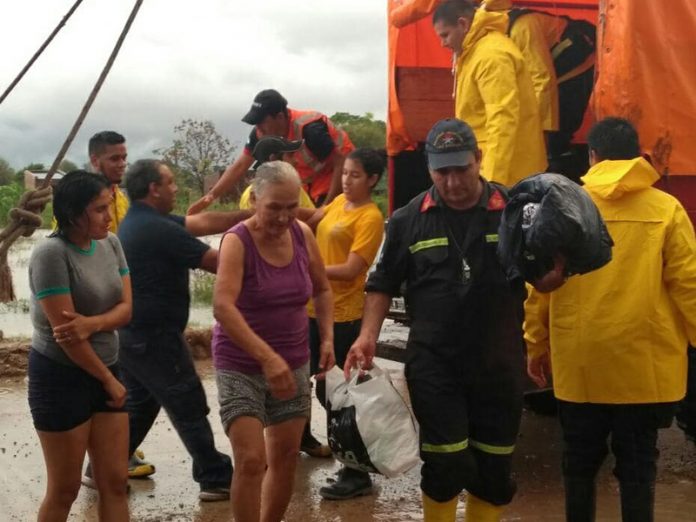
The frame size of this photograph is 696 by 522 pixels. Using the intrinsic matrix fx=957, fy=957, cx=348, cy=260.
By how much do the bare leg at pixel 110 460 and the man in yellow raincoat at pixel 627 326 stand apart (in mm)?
1724

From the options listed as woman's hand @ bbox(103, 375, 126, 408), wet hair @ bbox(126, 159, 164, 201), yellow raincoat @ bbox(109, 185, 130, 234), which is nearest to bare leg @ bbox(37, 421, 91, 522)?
woman's hand @ bbox(103, 375, 126, 408)

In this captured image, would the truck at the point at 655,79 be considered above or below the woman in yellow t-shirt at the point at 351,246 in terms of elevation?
above

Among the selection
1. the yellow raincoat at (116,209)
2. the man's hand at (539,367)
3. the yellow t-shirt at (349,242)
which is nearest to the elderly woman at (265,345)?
the man's hand at (539,367)

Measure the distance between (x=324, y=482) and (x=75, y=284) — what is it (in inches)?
82.1

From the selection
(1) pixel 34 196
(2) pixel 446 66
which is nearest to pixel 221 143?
(2) pixel 446 66

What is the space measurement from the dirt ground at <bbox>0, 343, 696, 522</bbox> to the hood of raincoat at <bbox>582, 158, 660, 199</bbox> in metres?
1.71

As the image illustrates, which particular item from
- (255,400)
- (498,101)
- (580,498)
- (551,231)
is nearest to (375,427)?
(255,400)

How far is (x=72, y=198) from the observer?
3.62 metres

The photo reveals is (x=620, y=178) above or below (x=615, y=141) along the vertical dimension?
below

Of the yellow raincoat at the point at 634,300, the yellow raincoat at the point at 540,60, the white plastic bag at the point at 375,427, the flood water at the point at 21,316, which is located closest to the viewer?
the yellow raincoat at the point at 634,300

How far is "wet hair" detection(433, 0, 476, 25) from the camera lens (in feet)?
16.6

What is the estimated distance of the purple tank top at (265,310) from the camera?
12.3 ft

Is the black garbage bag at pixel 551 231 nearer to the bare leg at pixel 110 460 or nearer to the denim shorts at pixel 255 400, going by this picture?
the denim shorts at pixel 255 400

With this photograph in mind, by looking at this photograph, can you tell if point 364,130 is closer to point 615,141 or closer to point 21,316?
point 21,316
